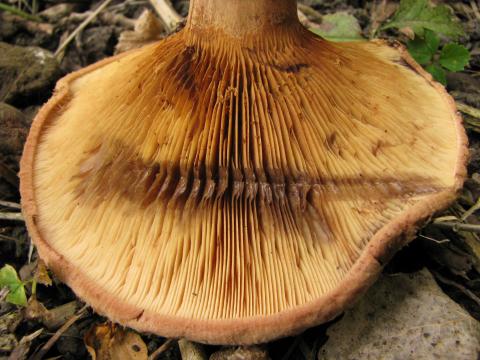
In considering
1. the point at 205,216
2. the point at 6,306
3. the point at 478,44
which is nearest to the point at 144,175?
the point at 205,216

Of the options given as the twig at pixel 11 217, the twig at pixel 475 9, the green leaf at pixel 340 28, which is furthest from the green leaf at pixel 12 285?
the twig at pixel 475 9

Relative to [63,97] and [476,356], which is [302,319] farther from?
[63,97]

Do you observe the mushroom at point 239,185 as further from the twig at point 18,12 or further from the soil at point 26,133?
the twig at point 18,12

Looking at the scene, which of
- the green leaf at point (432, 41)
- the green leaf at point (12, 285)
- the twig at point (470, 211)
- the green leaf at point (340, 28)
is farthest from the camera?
the green leaf at point (340, 28)

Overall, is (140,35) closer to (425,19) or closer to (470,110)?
(425,19)

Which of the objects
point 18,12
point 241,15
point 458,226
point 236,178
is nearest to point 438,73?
point 458,226
